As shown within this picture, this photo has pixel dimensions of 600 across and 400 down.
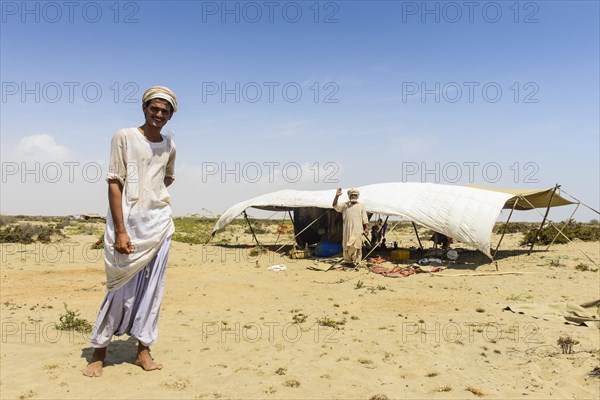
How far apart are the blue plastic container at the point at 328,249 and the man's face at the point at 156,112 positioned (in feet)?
36.0

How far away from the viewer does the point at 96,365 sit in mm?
3758

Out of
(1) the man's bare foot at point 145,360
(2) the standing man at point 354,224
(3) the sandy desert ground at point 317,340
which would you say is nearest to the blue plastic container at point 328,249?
(2) the standing man at point 354,224

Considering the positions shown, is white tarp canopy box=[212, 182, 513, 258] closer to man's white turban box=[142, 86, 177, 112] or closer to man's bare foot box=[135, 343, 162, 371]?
man's bare foot box=[135, 343, 162, 371]

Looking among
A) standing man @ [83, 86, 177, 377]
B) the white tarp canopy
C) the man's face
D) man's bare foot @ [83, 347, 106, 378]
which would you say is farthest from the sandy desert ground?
the man's face

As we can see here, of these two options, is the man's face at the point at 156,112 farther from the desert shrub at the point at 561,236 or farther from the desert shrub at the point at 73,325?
the desert shrub at the point at 561,236

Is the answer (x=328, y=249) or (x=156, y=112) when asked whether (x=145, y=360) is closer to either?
(x=156, y=112)

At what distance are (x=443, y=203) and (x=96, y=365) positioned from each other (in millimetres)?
10688

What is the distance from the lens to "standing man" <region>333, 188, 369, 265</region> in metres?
11.9

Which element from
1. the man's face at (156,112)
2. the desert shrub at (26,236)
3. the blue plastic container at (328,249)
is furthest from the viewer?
the desert shrub at (26,236)

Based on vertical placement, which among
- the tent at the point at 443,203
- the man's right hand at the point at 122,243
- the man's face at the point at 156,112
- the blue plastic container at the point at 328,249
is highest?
the man's face at the point at 156,112

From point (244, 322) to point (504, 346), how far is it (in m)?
3.34

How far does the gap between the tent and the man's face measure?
9.68 meters

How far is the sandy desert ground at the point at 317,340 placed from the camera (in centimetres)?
382

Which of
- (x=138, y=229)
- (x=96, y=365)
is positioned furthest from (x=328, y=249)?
(x=138, y=229)
